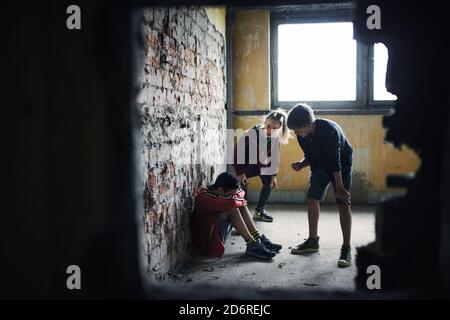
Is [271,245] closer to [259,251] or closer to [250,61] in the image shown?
[259,251]

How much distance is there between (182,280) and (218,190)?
918 millimetres

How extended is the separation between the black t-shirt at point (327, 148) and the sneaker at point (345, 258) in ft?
2.23

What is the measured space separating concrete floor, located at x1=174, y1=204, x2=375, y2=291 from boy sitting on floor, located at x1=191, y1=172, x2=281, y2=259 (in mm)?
90

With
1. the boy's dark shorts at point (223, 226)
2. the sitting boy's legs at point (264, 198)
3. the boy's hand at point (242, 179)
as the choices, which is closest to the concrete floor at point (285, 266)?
the boy's dark shorts at point (223, 226)

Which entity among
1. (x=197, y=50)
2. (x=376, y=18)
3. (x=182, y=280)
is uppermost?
(x=197, y=50)

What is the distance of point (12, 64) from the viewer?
1.30 metres

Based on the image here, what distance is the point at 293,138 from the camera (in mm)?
6277

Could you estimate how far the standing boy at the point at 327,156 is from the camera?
11.1 feet

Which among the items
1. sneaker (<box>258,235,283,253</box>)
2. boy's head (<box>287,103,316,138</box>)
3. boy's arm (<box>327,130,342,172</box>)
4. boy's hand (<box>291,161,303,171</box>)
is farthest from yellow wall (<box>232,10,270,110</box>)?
boy's arm (<box>327,130,342,172</box>)

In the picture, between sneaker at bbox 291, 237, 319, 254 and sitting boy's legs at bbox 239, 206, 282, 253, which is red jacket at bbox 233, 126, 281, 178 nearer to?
sitting boy's legs at bbox 239, 206, 282, 253

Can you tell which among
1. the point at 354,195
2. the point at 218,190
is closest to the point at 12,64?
the point at 218,190

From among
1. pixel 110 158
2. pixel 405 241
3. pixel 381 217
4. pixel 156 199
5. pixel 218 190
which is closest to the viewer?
pixel 110 158

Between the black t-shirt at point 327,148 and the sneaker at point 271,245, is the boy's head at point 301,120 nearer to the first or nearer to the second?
the black t-shirt at point 327,148
